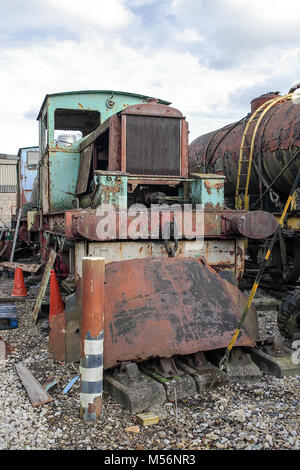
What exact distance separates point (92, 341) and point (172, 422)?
2.45ft

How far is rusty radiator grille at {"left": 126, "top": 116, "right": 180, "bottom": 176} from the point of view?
18.1ft

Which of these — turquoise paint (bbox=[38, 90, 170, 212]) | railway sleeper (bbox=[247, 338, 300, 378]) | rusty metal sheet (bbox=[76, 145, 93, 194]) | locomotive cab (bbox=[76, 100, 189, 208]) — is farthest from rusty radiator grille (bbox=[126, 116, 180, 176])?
railway sleeper (bbox=[247, 338, 300, 378])

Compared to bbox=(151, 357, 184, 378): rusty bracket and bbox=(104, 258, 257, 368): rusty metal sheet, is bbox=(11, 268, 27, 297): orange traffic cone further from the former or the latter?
bbox=(151, 357, 184, 378): rusty bracket

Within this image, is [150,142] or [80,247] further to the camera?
[150,142]

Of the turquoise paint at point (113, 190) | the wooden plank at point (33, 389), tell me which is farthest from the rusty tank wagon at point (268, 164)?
the wooden plank at point (33, 389)

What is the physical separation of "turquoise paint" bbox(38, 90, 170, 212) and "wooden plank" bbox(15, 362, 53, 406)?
357 centimetres

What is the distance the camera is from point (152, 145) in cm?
562

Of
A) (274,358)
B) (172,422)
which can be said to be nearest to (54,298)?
(274,358)

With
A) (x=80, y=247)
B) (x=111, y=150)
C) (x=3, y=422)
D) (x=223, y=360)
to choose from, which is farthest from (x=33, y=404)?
(x=111, y=150)

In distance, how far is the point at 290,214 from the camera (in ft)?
22.6

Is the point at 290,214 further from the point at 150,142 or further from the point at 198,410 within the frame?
the point at 198,410

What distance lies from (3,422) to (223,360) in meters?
1.66

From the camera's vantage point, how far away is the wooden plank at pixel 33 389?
3.09m

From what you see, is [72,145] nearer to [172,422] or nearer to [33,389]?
[33,389]
